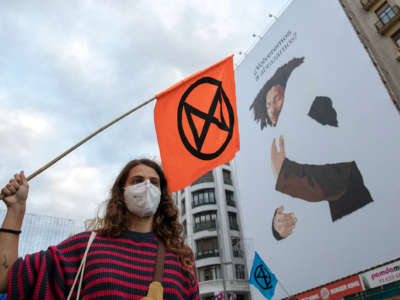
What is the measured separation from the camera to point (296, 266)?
45.6 ft

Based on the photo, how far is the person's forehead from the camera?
2.53 m

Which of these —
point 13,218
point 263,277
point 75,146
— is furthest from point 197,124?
point 263,277

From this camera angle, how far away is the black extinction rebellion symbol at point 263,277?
36.4 ft

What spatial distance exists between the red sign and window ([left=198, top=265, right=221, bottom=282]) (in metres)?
19.0

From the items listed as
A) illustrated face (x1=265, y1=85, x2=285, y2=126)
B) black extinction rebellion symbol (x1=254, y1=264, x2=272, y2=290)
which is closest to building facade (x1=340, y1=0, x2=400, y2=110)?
illustrated face (x1=265, y1=85, x2=285, y2=126)

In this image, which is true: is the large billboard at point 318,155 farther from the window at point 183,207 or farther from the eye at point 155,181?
the window at point 183,207

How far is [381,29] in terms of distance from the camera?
17.6m

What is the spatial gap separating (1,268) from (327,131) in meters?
14.7

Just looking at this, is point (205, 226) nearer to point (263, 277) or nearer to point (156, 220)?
point (263, 277)

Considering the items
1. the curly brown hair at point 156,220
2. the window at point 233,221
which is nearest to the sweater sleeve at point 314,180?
the curly brown hair at point 156,220

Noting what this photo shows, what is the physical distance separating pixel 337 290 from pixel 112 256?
503 inches

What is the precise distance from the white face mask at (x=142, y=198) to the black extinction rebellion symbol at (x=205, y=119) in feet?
4.32

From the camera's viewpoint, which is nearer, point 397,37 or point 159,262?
point 159,262

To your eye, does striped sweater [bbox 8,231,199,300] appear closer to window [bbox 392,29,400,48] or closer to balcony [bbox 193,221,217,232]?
window [bbox 392,29,400,48]
